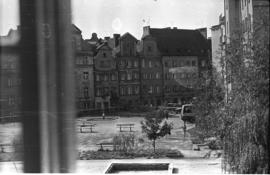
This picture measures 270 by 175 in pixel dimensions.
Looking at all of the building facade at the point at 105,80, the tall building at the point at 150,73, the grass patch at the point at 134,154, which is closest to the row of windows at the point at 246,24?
the tall building at the point at 150,73

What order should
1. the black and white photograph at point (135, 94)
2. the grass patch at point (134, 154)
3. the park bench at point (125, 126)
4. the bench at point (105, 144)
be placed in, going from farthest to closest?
the bench at point (105, 144), the grass patch at point (134, 154), the park bench at point (125, 126), the black and white photograph at point (135, 94)

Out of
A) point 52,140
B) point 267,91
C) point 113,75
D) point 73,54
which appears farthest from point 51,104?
point 267,91

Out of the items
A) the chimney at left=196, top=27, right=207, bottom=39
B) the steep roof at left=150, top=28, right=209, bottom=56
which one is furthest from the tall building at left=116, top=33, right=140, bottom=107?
the chimney at left=196, top=27, right=207, bottom=39

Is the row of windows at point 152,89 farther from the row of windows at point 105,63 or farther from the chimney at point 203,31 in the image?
the chimney at point 203,31

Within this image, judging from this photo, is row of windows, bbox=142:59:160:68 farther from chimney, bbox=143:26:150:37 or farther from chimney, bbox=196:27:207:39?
chimney, bbox=196:27:207:39

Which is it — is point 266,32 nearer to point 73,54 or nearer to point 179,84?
point 179,84
